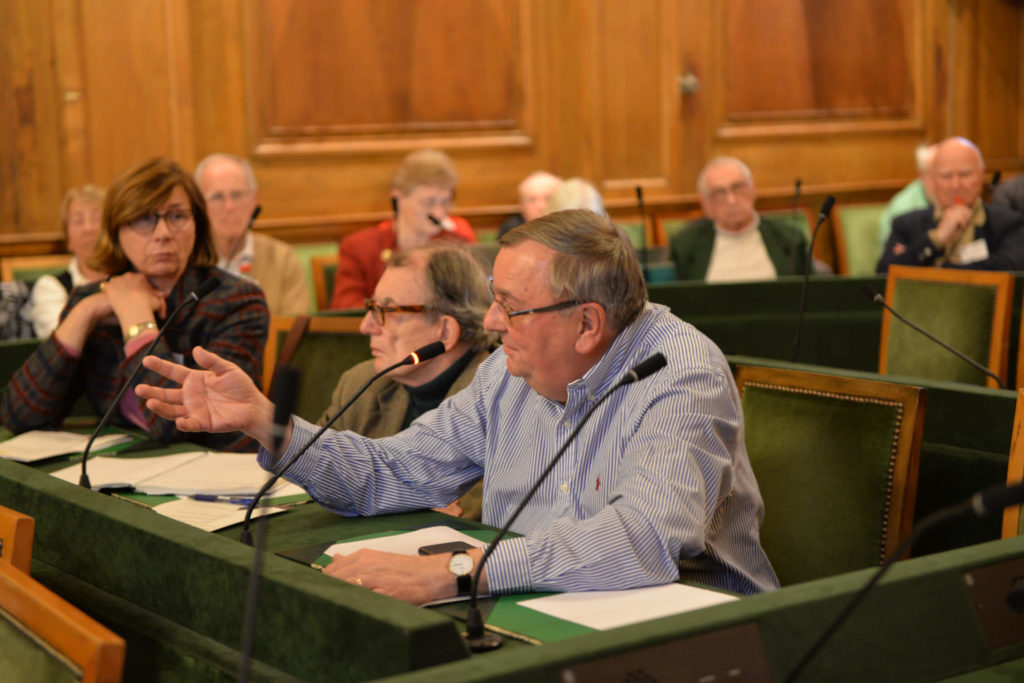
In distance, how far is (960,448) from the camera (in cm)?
248

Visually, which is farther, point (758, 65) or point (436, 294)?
point (758, 65)

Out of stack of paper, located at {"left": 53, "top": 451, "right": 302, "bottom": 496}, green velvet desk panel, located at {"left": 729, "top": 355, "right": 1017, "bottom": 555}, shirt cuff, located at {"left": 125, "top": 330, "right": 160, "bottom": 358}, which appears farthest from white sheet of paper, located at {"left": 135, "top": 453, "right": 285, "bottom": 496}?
green velvet desk panel, located at {"left": 729, "top": 355, "right": 1017, "bottom": 555}

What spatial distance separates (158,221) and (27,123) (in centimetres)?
263

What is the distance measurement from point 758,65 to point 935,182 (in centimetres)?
188

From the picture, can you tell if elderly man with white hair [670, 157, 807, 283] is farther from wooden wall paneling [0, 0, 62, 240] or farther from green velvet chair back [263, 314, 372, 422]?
wooden wall paneling [0, 0, 62, 240]

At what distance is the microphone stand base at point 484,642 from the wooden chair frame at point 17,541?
0.57m

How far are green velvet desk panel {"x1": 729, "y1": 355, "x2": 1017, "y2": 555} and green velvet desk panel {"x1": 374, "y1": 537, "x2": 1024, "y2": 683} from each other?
1.11 m

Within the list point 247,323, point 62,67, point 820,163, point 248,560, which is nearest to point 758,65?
point 820,163

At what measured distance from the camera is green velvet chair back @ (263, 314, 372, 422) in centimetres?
332

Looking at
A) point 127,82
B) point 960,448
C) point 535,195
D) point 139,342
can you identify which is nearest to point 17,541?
point 139,342

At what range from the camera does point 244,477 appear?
2355 mm

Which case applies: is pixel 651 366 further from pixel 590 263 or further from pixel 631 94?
pixel 631 94

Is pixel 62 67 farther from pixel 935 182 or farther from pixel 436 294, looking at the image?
pixel 935 182

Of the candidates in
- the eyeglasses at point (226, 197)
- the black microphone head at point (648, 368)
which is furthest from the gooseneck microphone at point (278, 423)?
the eyeglasses at point (226, 197)
